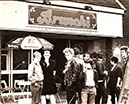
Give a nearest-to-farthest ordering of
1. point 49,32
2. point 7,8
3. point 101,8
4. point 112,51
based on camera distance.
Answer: point 7,8, point 49,32, point 101,8, point 112,51

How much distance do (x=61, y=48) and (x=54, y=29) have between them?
163 centimetres

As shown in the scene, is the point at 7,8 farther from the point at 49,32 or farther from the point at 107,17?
the point at 107,17

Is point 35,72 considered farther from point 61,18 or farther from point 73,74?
point 61,18

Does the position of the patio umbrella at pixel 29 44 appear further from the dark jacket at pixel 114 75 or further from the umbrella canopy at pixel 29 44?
the dark jacket at pixel 114 75

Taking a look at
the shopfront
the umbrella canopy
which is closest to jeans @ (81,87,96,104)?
the umbrella canopy

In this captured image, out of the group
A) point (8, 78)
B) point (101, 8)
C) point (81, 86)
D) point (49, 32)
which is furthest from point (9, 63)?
point (101, 8)

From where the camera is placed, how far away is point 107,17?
10.9 meters

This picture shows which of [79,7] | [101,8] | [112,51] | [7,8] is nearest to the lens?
[7,8]

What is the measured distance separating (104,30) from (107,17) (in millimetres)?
622

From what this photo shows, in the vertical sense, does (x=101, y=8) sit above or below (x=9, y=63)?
above

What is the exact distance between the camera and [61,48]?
1088cm

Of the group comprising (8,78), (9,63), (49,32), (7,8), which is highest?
(7,8)

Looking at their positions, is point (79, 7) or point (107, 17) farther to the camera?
point (107, 17)

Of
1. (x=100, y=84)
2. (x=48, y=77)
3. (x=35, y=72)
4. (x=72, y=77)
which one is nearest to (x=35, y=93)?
(x=35, y=72)
